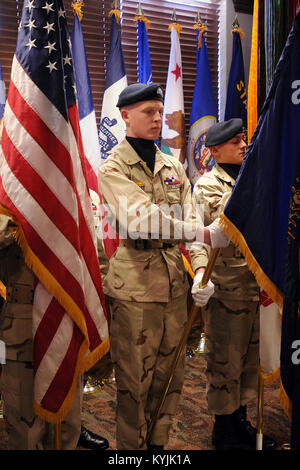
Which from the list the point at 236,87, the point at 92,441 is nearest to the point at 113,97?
the point at 236,87

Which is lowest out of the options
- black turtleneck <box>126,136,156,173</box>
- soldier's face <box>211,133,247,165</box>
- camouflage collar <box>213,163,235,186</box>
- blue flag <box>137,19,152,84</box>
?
camouflage collar <box>213,163,235,186</box>

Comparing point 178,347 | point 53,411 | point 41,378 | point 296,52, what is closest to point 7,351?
point 41,378

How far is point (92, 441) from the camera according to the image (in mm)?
2109

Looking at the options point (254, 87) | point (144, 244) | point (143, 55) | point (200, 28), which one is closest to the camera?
point (144, 244)

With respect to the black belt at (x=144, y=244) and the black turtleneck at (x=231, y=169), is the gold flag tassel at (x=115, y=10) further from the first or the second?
the black belt at (x=144, y=244)

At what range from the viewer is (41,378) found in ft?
4.82

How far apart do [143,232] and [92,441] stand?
1.16 metres

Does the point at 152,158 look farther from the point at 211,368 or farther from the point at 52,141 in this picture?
the point at 211,368

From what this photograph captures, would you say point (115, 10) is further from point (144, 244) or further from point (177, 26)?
point (144, 244)

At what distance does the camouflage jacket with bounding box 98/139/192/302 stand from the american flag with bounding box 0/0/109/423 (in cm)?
24

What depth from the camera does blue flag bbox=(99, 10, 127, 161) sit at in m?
3.03

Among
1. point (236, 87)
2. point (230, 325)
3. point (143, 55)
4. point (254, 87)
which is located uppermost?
point (143, 55)

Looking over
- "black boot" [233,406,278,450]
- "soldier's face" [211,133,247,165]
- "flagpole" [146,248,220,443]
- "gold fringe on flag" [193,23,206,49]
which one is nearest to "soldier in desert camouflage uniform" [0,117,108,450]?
"flagpole" [146,248,220,443]

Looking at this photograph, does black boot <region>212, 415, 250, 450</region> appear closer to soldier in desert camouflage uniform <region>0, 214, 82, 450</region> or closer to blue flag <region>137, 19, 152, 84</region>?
soldier in desert camouflage uniform <region>0, 214, 82, 450</region>
